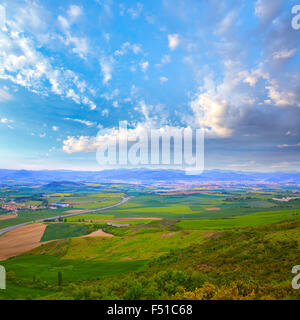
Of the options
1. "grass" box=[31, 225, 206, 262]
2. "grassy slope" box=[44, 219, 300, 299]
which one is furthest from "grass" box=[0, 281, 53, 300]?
"grass" box=[31, 225, 206, 262]

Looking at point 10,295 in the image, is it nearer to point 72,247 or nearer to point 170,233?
point 72,247

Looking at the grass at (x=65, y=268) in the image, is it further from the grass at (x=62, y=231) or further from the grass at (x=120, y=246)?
the grass at (x=62, y=231)

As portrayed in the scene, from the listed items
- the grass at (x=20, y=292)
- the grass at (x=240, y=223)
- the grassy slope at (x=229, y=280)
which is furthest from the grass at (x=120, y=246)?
the grassy slope at (x=229, y=280)

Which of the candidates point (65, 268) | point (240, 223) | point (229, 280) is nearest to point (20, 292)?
point (65, 268)

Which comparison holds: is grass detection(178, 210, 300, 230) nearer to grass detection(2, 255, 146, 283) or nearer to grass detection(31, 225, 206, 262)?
grass detection(31, 225, 206, 262)

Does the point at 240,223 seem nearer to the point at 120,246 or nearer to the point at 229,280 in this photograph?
the point at 120,246

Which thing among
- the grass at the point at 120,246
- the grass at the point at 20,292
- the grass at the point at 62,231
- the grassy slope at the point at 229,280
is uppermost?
the grassy slope at the point at 229,280
